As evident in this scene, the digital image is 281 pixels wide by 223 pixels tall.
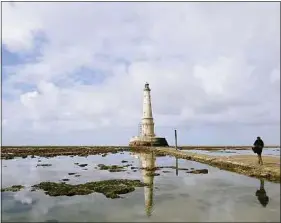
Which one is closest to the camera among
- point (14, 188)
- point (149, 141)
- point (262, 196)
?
point (262, 196)

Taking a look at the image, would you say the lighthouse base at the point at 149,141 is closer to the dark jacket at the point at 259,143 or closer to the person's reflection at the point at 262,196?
the dark jacket at the point at 259,143

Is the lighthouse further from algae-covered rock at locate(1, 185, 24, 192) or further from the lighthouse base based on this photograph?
algae-covered rock at locate(1, 185, 24, 192)

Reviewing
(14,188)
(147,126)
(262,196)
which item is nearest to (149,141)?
(147,126)

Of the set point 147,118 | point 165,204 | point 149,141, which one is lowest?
point 165,204

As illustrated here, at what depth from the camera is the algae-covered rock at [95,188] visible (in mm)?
20994

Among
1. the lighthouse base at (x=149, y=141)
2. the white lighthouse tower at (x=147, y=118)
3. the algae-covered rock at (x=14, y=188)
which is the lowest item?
the algae-covered rock at (x=14, y=188)

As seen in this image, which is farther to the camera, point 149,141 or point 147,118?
point 149,141

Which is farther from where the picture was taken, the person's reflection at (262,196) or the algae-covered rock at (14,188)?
the algae-covered rock at (14,188)

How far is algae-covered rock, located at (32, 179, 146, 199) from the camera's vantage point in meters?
21.0

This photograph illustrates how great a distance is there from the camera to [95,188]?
2256 cm

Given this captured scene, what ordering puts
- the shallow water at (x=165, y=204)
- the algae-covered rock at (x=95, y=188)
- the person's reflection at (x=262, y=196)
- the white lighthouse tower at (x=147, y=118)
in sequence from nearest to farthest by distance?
the shallow water at (x=165, y=204) < the person's reflection at (x=262, y=196) < the algae-covered rock at (x=95, y=188) < the white lighthouse tower at (x=147, y=118)

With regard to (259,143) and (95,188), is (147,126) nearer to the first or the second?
(259,143)

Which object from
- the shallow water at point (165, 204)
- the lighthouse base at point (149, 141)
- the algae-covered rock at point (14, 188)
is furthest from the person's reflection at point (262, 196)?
the lighthouse base at point (149, 141)

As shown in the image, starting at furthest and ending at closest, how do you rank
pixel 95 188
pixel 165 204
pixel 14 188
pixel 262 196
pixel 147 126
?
1. pixel 147 126
2. pixel 14 188
3. pixel 95 188
4. pixel 262 196
5. pixel 165 204
